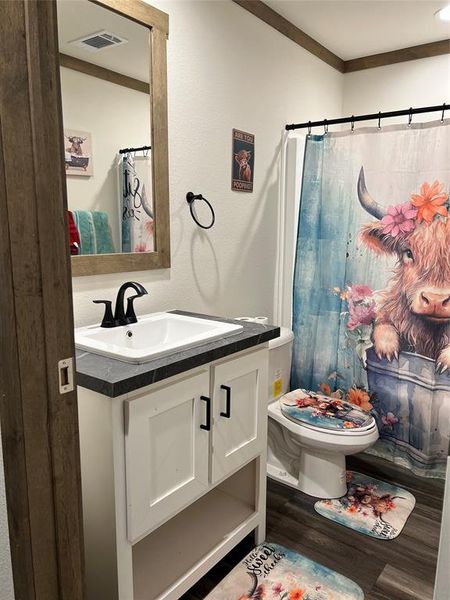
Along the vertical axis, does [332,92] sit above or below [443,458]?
A: above

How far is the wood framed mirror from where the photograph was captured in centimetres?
169

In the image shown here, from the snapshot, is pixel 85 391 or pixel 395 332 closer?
pixel 85 391

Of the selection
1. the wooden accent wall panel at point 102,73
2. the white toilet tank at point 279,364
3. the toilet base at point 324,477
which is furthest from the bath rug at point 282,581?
the wooden accent wall panel at point 102,73

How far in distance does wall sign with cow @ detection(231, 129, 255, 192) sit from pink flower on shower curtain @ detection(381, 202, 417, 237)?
0.77 metres

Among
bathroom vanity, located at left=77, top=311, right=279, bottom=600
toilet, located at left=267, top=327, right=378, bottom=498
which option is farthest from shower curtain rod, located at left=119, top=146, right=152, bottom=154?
toilet, located at left=267, top=327, right=378, bottom=498

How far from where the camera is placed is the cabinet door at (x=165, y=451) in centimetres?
132

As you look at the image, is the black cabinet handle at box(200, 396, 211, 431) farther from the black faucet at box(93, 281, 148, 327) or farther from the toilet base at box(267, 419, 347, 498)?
the toilet base at box(267, 419, 347, 498)

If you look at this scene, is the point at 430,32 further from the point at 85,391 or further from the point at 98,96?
the point at 85,391

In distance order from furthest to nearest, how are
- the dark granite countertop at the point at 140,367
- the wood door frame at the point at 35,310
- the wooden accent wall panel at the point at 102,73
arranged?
the wooden accent wall panel at the point at 102,73 → the dark granite countertop at the point at 140,367 → the wood door frame at the point at 35,310

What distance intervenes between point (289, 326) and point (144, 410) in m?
1.73

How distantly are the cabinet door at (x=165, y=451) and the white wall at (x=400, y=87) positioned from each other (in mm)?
2550

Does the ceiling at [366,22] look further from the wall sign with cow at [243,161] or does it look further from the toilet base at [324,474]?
the toilet base at [324,474]

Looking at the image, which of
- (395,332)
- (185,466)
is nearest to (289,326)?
(395,332)

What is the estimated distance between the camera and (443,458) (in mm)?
2533
